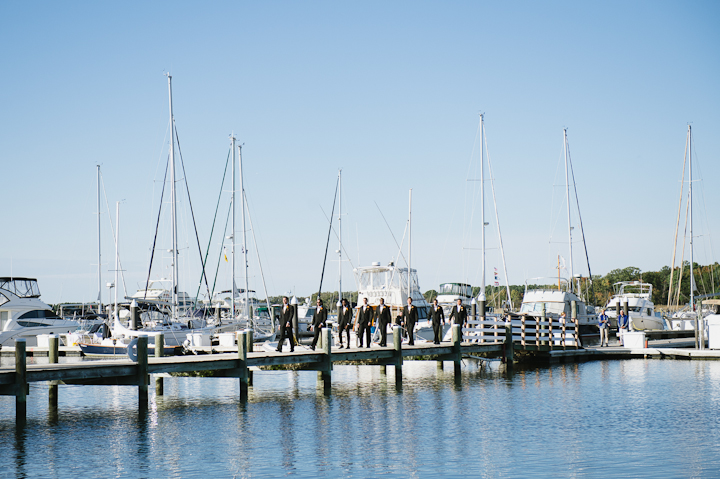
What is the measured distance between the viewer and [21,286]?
45.4 meters

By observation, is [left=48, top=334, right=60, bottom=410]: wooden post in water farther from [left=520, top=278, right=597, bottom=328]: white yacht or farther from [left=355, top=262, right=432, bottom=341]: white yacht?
[left=520, top=278, right=597, bottom=328]: white yacht

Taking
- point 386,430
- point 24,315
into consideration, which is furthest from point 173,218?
point 386,430

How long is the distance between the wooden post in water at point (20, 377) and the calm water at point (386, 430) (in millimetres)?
421

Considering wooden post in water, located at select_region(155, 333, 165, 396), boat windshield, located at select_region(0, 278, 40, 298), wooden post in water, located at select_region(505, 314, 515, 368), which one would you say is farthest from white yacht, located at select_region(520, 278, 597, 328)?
boat windshield, located at select_region(0, 278, 40, 298)

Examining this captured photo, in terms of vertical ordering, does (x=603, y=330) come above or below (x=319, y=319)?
below

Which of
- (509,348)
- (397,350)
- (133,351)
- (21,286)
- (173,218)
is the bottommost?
(509,348)

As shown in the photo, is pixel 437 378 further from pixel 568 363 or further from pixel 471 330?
pixel 568 363

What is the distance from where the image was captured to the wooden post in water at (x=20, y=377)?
18.0 metres

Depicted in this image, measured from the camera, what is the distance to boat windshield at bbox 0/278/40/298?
44.7 meters

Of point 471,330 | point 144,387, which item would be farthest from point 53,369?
point 471,330

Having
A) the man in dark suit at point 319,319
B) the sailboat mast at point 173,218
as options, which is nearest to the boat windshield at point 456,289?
the sailboat mast at point 173,218

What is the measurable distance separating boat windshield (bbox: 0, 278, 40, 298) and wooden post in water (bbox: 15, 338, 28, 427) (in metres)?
28.1

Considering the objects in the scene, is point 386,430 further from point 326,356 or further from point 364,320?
point 364,320

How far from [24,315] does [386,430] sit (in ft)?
108
